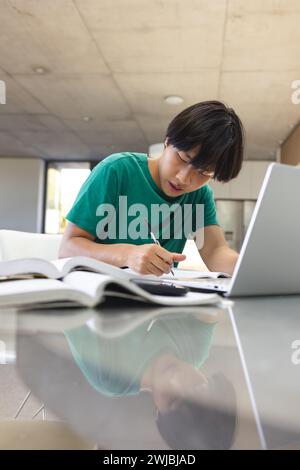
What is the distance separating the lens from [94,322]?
1.30ft

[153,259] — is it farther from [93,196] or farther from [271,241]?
[93,196]

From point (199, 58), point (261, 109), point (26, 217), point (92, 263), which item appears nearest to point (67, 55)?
point (199, 58)

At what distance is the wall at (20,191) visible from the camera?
27.2 ft

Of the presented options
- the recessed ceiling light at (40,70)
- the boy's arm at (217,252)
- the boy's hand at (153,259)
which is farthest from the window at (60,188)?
the boy's hand at (153,259)

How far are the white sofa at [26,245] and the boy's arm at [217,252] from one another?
58cm

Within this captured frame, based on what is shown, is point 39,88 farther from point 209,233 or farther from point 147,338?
point 147,338

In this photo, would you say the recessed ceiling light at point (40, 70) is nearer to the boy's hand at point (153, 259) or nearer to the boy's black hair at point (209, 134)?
the boy's black hair at point (209, 134)

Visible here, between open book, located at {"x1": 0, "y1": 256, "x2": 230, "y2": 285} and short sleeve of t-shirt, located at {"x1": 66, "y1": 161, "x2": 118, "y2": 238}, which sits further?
short sleeve of t-shirt, located at {"x1": 66, "y1": 161, "x2": 118, "y2": 238}

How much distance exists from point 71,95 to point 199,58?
5.67 ft

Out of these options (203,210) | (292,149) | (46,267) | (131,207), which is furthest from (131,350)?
(292,149)

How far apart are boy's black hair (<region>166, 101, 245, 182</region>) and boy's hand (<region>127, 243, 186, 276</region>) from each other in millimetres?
496

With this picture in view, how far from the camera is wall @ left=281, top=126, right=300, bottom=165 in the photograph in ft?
18.6

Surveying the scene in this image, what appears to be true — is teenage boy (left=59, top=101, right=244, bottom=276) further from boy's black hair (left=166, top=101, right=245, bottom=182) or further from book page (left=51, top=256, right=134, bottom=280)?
book page (left=51, top=256, right=134, bottom=280)

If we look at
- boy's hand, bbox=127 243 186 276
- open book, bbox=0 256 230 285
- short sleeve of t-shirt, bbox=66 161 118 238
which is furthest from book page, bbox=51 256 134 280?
short sleeve of t-shirt, bbox=66 161 118 238
